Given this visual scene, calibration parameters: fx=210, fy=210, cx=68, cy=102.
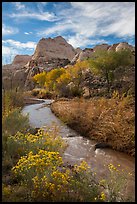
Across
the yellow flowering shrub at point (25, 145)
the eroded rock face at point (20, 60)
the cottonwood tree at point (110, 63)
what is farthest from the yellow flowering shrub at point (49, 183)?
the eroded rock face at point (20, 60)

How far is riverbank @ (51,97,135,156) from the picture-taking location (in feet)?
22.4

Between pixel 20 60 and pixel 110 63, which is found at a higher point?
pixel 20 60

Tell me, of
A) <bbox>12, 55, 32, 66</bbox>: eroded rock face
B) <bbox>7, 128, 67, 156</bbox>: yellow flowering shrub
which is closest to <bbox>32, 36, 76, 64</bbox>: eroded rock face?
<bbox>12, 55, 32, 66</bbox>: eroded rock face

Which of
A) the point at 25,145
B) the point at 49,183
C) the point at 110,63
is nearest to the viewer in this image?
the point at 49,183

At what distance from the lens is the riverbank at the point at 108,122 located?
268 inches

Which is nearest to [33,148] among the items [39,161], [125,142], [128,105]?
[39,161]

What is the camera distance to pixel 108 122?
760 centimetres

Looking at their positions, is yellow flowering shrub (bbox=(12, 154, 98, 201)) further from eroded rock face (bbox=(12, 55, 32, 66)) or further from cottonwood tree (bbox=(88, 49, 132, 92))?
eroded rock face (bbox=(12, 55, 32, 66))

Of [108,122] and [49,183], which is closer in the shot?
[49,183]

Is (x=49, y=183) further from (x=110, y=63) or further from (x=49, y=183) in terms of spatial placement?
(x=110, y=63)

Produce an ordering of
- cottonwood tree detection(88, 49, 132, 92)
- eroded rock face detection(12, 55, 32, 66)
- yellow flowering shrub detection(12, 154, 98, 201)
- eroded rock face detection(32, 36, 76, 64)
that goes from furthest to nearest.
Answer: eroded rock face detection(12, 55, 32, 66) < eroded rock face detection(32, 36, 76, 64) < cottonwood tree detection(88, 49, 132, 92) < yellow flowering shrub detection(12, 154, 98, 201)

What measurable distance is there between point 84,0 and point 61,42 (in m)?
92.5

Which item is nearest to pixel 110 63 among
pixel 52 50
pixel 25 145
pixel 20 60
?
pixel 25 145

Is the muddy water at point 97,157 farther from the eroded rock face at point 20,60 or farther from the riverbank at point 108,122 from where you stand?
the eroded rock face at point 20,60
